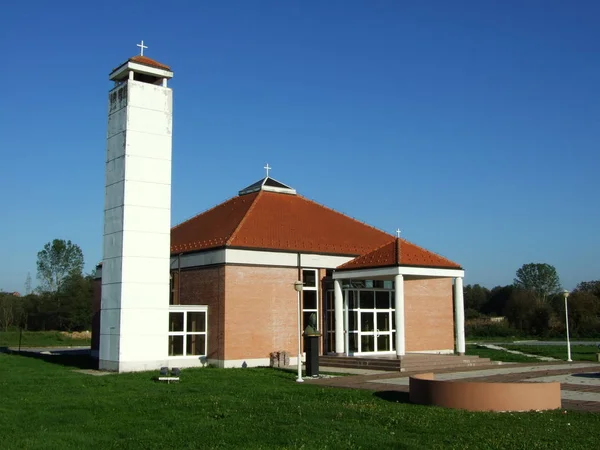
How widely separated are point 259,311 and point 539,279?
315 feet

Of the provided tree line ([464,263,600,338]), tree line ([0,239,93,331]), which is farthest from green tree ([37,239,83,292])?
tree line ([464,263,600,338])

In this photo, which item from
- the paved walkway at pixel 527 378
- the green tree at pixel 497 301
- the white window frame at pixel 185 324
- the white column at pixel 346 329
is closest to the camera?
the paved walkway at pixel 527 378

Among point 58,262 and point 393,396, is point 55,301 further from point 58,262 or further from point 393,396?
point 393,396

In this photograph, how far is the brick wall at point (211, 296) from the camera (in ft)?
87.7

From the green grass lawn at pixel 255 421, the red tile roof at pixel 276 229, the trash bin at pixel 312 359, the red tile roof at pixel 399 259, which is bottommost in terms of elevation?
the green grass lawn at pixel 255 421

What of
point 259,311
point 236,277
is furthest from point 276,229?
point 259,311

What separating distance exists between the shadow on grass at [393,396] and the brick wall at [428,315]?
47.9ft

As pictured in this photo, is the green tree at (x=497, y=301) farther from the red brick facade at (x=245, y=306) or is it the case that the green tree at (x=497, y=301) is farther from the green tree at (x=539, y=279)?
the red brick facade at (x=245, y=306)

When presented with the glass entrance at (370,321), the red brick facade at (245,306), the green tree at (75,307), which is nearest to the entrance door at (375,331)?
the glass entrance at (370,321)

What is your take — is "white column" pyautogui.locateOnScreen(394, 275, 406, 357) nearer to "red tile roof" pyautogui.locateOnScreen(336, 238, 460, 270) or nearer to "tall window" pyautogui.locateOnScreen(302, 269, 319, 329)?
"red tile roof" pyautogui.locateOnScreen(336, 238, 460, 270)

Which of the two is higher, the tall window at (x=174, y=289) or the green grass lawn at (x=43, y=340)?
the tall window at (x=174, y=289)

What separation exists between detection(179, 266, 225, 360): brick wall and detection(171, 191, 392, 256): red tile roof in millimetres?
1168

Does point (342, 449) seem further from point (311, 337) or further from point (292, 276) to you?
point (292, 276)

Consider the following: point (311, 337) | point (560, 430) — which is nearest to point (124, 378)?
point (311, 337)
